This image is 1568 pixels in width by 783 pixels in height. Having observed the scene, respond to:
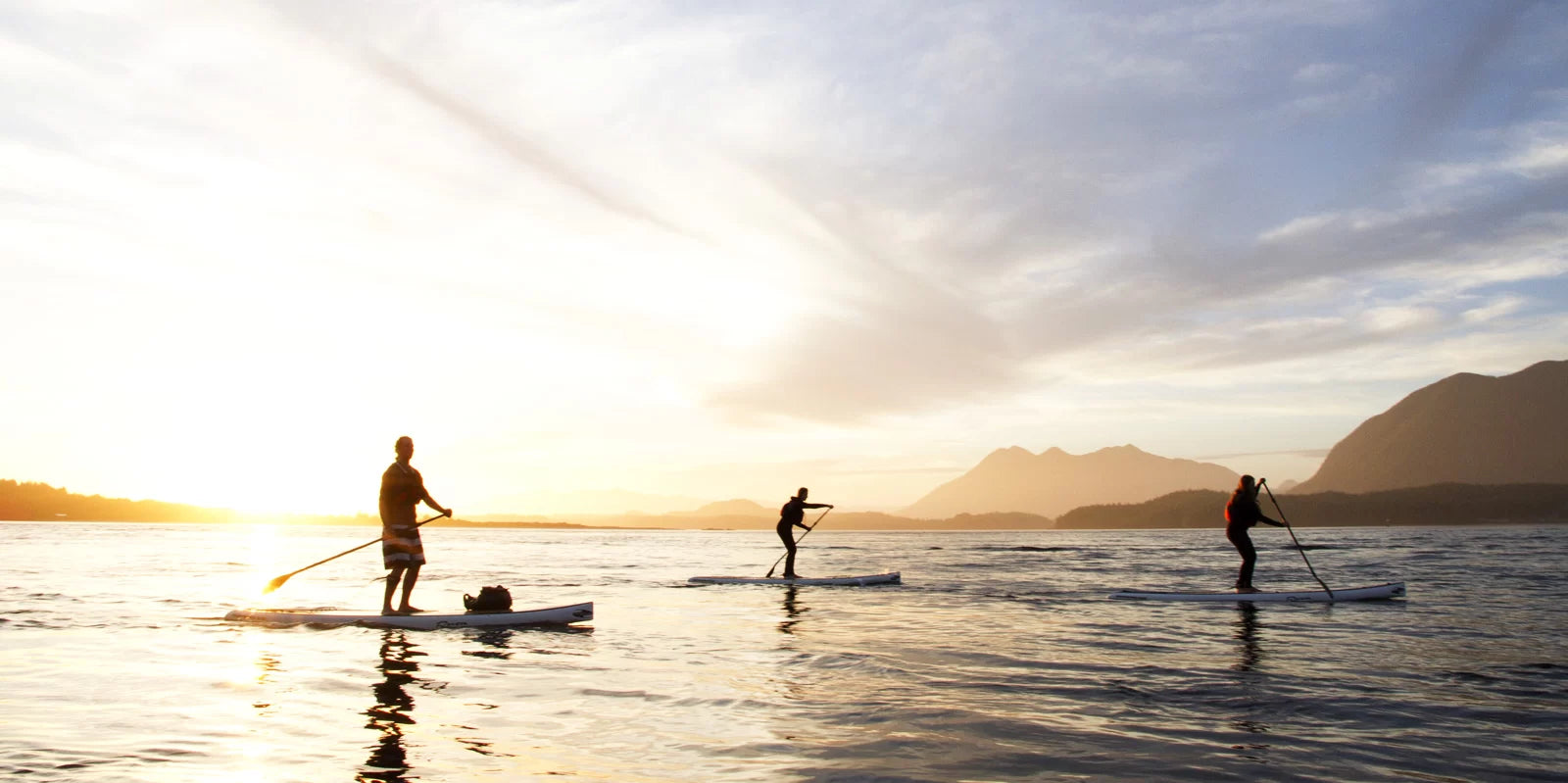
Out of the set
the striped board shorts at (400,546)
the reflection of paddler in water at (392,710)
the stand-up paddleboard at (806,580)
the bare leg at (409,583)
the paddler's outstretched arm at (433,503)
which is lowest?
the stand-up paddleboard at (806,580)

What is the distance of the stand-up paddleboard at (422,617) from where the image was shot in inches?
673

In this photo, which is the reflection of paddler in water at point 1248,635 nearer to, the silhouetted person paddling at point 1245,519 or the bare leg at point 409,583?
the silhouetted person paddling at point 1245,519

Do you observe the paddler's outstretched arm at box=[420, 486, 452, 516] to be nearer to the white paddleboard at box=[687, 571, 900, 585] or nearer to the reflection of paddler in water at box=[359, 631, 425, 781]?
the reflection of paddler in water at box=[359, 631, 425, 781]

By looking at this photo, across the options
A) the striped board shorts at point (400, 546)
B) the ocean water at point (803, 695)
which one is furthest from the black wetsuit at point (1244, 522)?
the striped board shorts at point (400, 546)

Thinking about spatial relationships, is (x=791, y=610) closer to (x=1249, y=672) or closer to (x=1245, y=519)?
(x=1249, y=672)

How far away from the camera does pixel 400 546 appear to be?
16500mm

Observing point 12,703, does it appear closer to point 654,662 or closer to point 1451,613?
point 654,662

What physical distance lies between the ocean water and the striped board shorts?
147 centimetres

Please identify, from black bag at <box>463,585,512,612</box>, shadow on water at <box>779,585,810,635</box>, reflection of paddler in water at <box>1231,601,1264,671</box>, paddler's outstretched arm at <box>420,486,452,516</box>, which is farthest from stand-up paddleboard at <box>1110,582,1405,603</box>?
paddler's outstretched arm at <box>420,486,452,516</box>

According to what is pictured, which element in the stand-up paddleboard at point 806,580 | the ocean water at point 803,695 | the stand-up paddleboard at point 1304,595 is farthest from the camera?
the stand-up paddleboard at point 806,580

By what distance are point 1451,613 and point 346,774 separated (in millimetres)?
22499

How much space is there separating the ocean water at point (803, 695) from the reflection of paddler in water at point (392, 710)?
0.05m

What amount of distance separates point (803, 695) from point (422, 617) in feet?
32.0

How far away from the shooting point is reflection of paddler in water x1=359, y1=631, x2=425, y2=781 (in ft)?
23.0
